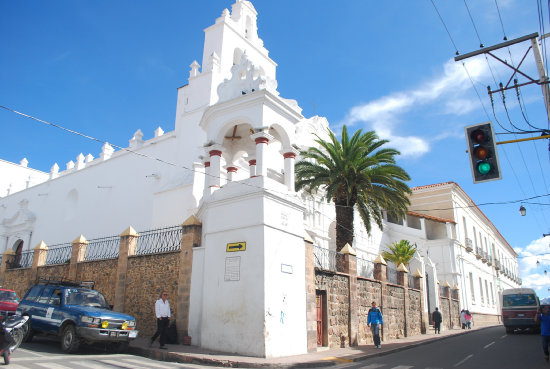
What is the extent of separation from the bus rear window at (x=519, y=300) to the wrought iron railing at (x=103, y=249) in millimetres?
20646

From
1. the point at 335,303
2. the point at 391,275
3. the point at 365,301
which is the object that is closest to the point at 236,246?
the point at 335,303

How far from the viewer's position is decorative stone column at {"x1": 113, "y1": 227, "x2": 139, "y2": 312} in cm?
1434

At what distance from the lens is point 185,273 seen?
492 inches

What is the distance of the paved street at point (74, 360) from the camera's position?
8227 mm

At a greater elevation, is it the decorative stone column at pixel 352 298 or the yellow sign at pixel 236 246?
the yellow sign at pixel 236 246

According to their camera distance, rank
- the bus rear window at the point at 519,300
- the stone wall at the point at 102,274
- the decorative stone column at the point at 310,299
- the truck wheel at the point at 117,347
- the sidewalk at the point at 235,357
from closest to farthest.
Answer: the sidewalk at the point at 235,357 → the truck wheel at the point at 117,347 → the decorative stone column at the point at 310,299 → the stone wall at the point at 102,274 → the bus rear window at the point at 519,300

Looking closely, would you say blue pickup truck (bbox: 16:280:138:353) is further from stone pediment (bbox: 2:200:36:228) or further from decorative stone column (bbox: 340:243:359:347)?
stone pediment (bbox: 2:200:36:228)

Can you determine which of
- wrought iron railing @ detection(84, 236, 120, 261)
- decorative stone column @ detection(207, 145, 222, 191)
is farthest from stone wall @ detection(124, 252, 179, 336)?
decorative stone column @ detection(207, 145, 222, 191)

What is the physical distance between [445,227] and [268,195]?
97.0ft

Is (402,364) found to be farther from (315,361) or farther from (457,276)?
A: (457,276)

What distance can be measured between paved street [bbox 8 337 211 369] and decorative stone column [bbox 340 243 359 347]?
7095mm

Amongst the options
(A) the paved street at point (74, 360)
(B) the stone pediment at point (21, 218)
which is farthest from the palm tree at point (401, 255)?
(B) the stone pediment at point (21, 218)

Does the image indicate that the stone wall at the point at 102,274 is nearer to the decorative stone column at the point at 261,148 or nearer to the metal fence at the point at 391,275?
the decorative stone column at the point at 261,148

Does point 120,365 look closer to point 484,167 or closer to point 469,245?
point 484,167
